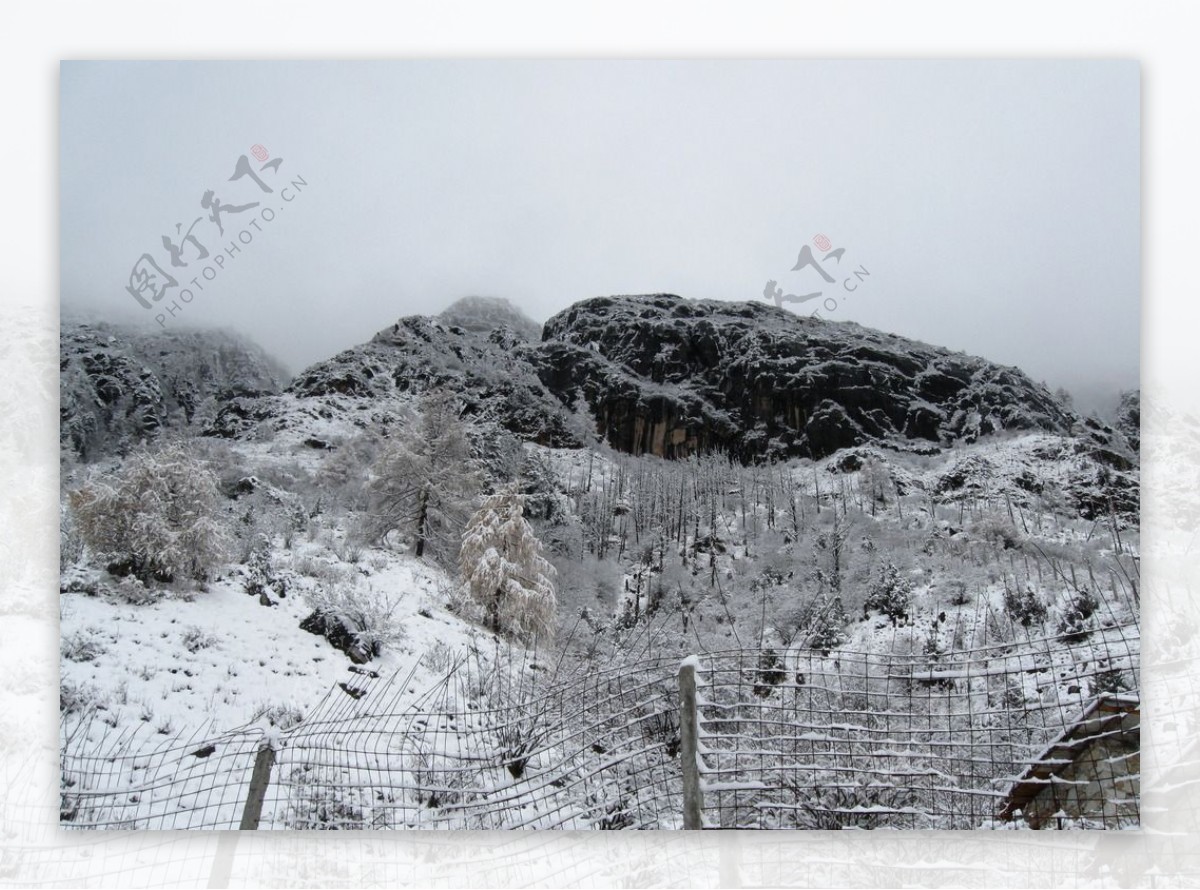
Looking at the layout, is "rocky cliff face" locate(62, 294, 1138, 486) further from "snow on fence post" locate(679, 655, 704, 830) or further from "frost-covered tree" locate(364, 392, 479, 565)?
"snow on fence post" locate(679, 655, 704, 830)

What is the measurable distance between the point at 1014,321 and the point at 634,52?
115 inches

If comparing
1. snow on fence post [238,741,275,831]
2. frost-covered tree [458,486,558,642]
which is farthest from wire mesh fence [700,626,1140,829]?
snow on fence post [238,741,275,831]

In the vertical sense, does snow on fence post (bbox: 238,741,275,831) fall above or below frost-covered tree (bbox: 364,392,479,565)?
below

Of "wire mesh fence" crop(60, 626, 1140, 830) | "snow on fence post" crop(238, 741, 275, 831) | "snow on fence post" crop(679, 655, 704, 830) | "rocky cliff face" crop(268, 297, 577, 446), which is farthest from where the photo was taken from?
"rocky cliff face" crop(268, 297, 577, 446)

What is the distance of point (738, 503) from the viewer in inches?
227

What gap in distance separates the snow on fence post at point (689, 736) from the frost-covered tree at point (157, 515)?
3.29 meters

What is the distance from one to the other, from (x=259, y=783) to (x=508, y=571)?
2.02m

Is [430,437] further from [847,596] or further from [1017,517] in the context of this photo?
[1017,517]

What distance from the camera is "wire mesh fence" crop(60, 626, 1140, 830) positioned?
169 inches

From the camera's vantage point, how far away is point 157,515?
5387 millimetres

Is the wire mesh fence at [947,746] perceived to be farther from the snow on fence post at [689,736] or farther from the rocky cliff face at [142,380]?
the rocky cliff face at [142,380]

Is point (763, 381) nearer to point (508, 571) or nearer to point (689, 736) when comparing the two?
point (508, 571)

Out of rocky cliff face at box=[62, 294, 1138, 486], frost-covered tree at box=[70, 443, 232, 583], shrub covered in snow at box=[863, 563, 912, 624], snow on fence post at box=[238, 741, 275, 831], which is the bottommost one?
snow on fence post at box=[238, 741, 275, 831]

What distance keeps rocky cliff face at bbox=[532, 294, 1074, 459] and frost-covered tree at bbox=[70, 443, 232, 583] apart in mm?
2400
